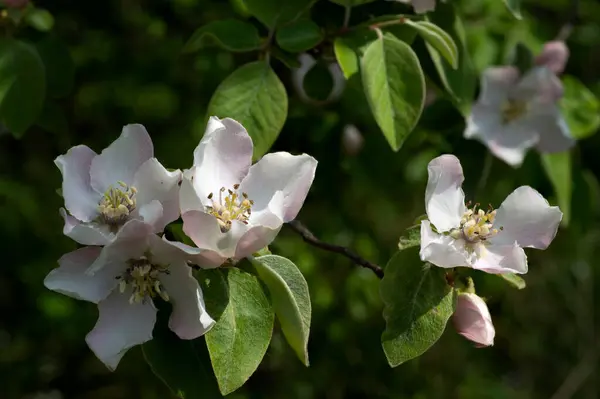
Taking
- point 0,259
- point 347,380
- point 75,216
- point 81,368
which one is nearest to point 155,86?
point 0,259

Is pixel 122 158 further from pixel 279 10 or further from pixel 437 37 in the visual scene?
pixel 437 37

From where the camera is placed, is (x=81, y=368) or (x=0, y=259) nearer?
(x=0, y=259)

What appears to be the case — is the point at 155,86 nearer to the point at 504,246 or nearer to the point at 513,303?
the point at 504,246

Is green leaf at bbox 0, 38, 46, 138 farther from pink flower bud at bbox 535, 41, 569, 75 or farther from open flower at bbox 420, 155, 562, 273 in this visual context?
pink flower bud at bbox 535, 41, 569, 75

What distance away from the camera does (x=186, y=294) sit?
87cm

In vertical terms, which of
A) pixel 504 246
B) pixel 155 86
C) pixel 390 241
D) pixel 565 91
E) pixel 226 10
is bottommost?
pixel 390 241

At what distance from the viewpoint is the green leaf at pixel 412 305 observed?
2.93 ft

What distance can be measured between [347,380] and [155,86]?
3.03 feet

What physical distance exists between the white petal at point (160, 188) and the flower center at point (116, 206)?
0.03 m

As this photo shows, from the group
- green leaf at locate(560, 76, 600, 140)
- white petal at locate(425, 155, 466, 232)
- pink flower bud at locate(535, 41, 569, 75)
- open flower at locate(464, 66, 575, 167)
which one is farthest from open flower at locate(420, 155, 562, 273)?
green leaf at locate(560, 76, 600, 140)

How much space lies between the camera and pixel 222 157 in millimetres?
937

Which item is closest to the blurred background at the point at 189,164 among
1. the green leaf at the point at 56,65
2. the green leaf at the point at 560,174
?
the green leaf at the point at 560,174

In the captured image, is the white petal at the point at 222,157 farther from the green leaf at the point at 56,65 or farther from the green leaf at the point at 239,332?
the green leaf at the point at 56,65

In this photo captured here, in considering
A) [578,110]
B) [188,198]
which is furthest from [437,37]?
[578,110]
